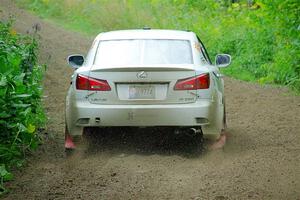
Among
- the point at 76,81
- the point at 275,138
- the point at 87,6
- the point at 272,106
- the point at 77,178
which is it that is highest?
the point at 76,81

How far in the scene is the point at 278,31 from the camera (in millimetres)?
14859

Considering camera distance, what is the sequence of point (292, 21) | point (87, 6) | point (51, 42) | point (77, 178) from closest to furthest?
point (77, 178), point (292, 21), point (51, 42), point (87, 6)

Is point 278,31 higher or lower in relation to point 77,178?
lower

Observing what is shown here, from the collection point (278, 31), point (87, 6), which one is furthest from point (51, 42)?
point (278, 31)

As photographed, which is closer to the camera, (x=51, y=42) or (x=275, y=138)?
(x=275, y=138)

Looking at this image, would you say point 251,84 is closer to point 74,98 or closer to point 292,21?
point 292,21

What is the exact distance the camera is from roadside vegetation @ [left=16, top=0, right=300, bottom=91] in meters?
14.4

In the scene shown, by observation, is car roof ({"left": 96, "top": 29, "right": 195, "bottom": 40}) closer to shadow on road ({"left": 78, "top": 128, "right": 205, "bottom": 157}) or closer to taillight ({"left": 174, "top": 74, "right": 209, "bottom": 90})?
taillight ({"left": 174, "top": 74, "right": 209, "bottom": 90})

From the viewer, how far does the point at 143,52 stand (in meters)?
7.99

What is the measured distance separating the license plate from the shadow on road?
1.61 feet

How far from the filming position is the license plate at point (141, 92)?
747cm

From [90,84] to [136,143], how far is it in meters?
1.06

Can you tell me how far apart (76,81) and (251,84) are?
853cm

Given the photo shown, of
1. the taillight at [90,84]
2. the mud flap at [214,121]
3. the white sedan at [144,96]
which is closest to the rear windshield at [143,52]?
the white sedan at [144,96]
